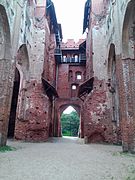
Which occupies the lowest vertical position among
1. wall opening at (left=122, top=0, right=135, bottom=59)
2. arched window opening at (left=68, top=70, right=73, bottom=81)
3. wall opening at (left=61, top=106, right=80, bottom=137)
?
wall opening at (left=61, top=106, right=80, bottom=137)

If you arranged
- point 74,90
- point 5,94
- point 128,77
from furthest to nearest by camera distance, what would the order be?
point 74,90
point 5,94
point 128,77

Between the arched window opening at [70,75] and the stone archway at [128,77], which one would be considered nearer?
the stone archway at [128,77]

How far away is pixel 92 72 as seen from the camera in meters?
15.8

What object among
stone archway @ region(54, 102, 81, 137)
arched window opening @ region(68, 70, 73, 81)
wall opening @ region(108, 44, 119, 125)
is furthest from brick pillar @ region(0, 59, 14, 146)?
arched window opening @ region(68, 70, 73, 81)

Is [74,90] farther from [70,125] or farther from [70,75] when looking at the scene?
[70,125]

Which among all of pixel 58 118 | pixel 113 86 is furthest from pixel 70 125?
pixel 113 86

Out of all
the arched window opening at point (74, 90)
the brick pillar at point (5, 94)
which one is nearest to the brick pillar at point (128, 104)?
the brick pillar at point (5, 94)

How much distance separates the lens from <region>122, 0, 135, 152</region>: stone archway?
8.49 metres

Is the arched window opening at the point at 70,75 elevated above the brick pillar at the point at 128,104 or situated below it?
above

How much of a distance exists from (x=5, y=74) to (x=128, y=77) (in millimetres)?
6313

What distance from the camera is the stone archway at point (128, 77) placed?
8492 mm

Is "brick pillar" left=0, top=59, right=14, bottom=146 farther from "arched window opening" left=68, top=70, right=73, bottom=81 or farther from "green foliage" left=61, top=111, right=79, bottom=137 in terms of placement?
"green foliage" left=61, top=111, right=79, bottom=137

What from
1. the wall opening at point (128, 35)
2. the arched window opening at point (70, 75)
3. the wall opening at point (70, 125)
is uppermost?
the arched window opening at point (70, 75)

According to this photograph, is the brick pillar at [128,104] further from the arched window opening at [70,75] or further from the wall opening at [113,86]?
the arched window opening at [70,75]
